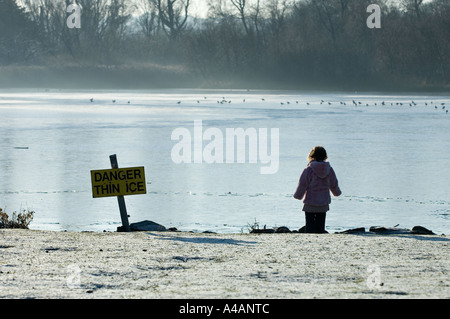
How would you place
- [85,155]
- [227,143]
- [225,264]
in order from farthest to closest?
1. [227,143]
2. [85,155]
3. [225,264]

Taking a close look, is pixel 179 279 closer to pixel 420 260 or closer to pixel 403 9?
pixel 420 260

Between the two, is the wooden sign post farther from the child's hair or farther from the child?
the child's hair

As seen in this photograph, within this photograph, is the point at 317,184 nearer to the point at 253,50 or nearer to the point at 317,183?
the point at 317,183

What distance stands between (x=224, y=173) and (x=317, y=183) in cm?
698

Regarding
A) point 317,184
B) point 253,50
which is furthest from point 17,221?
point 253,50

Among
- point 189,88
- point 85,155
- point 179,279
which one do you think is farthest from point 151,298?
point 189,88

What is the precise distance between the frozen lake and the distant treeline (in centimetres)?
3452

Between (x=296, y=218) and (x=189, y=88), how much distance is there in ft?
191

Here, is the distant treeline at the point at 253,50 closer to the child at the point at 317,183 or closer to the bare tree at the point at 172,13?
the bare tree at the point at 172,13

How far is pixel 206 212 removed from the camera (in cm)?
1200

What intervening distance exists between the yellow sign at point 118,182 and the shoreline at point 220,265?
1.54 feet

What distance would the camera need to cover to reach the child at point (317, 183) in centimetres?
907

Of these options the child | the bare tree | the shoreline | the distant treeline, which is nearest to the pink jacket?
the child

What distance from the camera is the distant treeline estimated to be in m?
64.6
